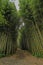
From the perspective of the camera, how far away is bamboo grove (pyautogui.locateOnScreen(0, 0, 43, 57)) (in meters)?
6.96

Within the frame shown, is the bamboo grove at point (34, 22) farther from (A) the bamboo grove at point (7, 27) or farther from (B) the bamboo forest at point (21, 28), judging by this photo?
(A) the bamboo grove at point (7, 27)

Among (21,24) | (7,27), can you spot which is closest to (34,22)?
(7,27)

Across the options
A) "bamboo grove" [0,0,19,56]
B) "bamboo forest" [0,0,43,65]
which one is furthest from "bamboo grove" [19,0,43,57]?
"bamboo grove" [0,0,19,56]

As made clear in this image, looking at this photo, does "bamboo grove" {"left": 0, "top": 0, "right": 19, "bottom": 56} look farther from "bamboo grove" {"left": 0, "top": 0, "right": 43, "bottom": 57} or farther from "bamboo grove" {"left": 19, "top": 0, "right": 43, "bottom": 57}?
"bamboo grove" {"left": 19, "top": 0, "right": 43, "bottom": 57}

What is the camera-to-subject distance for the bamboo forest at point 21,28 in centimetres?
668

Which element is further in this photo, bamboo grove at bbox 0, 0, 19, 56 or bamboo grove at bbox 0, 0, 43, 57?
bamboo grove at bbox 0, 0, 19, 56

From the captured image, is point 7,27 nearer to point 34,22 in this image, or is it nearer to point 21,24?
point 21,24

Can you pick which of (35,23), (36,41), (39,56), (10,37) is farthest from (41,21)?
(10,37)

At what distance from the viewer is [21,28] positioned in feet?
29.1

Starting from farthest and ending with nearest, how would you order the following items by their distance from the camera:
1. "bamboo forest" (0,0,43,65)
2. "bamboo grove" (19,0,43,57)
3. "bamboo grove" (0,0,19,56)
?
"bamboo grove" (0,0,19,56) < "bamboo grove" (19,0,43,57) < "bamboo forest" (0,0,43,65)

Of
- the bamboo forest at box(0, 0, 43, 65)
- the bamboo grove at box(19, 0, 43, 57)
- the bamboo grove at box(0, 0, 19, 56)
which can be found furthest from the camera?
the bamboo grove at box(0, 0, 19, 56)

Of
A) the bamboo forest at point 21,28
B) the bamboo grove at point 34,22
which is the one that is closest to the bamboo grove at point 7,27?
the bamboo forest at point 21,28

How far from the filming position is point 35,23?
7.32 m

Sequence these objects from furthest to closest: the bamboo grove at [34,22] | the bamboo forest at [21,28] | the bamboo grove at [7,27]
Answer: the bamboo grove at [7,27], the bamboo grove at [34,22], the bamboo forest at [21,28]
